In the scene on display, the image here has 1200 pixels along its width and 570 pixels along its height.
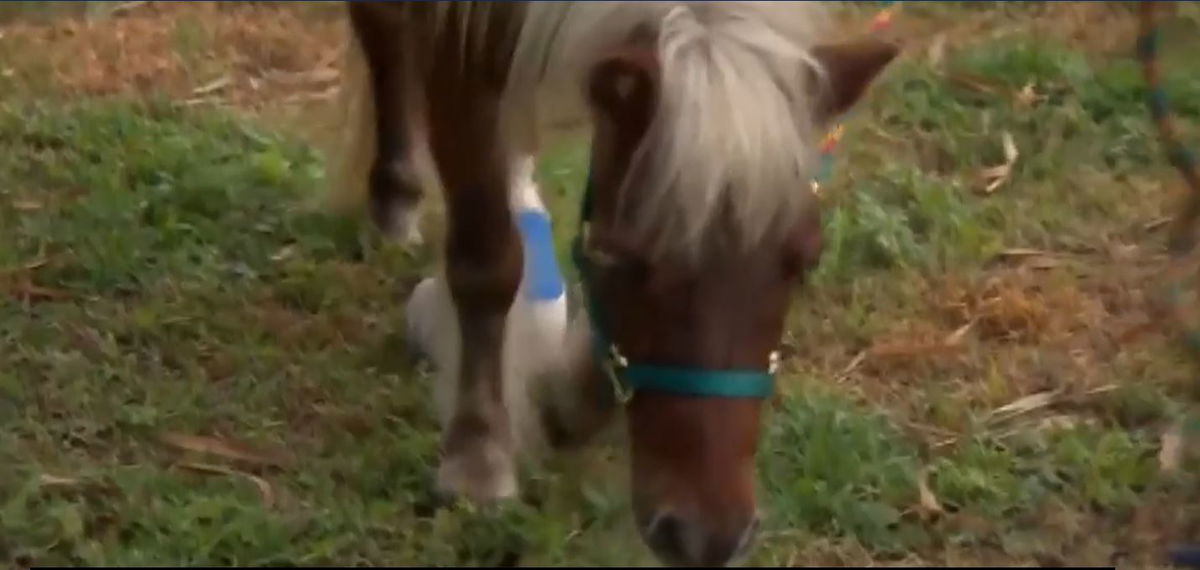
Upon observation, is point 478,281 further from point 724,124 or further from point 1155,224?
point 1155,224

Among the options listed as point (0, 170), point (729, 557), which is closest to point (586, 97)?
point (729, 557)

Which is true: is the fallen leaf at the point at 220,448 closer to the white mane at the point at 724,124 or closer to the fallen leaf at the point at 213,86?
the white mane at the point at 724,124

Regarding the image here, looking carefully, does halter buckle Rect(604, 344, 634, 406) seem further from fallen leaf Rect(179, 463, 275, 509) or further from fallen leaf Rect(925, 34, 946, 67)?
fallen leaf Rect(925, 34, 946, 67)

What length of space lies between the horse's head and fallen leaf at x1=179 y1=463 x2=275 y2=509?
753 mm

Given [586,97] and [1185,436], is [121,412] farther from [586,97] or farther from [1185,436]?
[1185,436]

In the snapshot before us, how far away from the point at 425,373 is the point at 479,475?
1.25 feet

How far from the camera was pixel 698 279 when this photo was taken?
162 cm

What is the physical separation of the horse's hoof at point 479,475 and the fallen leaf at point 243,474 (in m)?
0.24

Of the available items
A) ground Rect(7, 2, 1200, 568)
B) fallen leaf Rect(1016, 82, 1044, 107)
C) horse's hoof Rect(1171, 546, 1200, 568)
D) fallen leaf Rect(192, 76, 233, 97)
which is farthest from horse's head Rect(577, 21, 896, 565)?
fallen leaf Rect(192, 76, 233, 97)

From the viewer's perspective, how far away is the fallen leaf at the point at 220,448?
2373 millimetres

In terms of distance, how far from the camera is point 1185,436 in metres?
2.44

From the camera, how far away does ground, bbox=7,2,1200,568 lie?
2.20 metres

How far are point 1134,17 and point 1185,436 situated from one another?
6.97 ft

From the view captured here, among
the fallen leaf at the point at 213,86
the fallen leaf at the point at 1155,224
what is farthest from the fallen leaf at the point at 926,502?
the fallen leaf at the point at 213,86
